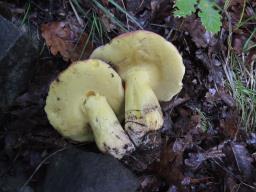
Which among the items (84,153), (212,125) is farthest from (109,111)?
(212,125)

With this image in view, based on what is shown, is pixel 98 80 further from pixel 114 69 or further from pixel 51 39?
pixel 51 39

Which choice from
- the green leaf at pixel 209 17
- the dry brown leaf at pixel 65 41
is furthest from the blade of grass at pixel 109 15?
the green leaf at pixel 209 17

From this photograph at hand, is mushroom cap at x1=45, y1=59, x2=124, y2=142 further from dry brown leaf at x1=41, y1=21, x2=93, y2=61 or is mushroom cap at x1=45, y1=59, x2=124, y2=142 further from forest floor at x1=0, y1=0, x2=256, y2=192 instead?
dry brown leaf at x1=41, y1=21, x2=93, y2=61

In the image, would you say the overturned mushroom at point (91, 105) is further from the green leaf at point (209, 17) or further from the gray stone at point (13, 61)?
the green leaf at point (209, 17)

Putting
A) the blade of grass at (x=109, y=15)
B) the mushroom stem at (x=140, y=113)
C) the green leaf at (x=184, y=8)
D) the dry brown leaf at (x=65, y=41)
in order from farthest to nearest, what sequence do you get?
the blade of grass at (x=109, y=15) < the dry brown leaf at (x=65, y=41) < the green leaf at (x=184, y=8) < the mushroom stem at (x=140, y=113)

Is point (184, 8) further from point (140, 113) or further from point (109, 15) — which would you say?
point (140, 113)

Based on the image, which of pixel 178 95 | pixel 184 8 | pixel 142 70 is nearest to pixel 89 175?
pixel 142 70

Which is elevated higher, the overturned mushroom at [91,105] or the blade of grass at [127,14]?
the blade of grass at [127,14]

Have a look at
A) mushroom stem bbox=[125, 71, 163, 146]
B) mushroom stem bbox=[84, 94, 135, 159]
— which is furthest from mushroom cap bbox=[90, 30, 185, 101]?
mushroom stem bbox=[84, 94, 135, 159]
